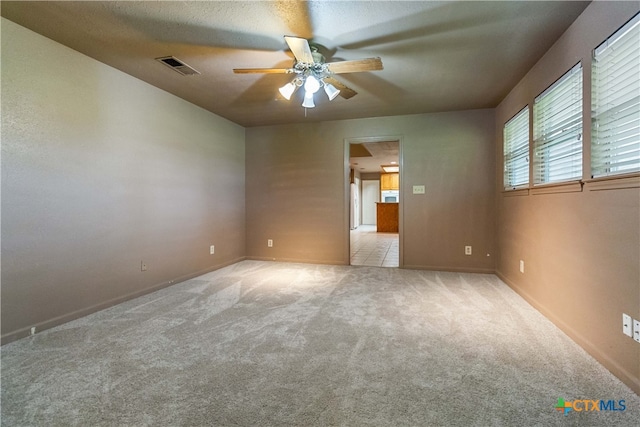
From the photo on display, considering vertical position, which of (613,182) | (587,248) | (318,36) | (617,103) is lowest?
(587,248)

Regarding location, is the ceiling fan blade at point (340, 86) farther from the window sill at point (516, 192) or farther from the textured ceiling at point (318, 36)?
the window sill at point (516, 192)

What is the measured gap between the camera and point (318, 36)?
7.50ft

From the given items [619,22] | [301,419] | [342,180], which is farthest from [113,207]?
[619,22]

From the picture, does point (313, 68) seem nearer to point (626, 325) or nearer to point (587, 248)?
point (587, 248)

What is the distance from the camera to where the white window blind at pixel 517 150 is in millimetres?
3058

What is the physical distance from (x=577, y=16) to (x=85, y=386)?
3.89 metres

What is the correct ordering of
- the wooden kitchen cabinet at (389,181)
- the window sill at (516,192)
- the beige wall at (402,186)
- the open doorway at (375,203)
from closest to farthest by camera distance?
the window sill at (516,192) → the beige wall at (402,186) → the open doorway at (375,203) → the wooden kitchen cabinet at (389,181)

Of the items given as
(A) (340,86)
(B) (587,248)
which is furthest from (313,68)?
(B) (587,248)

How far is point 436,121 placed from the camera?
4234 millimetres

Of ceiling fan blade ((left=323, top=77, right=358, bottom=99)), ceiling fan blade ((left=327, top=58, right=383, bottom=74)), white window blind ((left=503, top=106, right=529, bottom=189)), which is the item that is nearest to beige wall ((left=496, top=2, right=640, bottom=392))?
white window blind ((left=503, top=106, right=529, bottom=189))

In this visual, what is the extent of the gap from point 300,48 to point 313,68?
0.36 meters

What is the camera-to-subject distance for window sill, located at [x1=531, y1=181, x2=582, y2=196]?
204cm

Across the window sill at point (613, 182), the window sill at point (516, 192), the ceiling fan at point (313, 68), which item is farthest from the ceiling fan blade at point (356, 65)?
the window sill at point (516, 192)

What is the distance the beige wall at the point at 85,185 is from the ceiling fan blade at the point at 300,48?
198 cm
